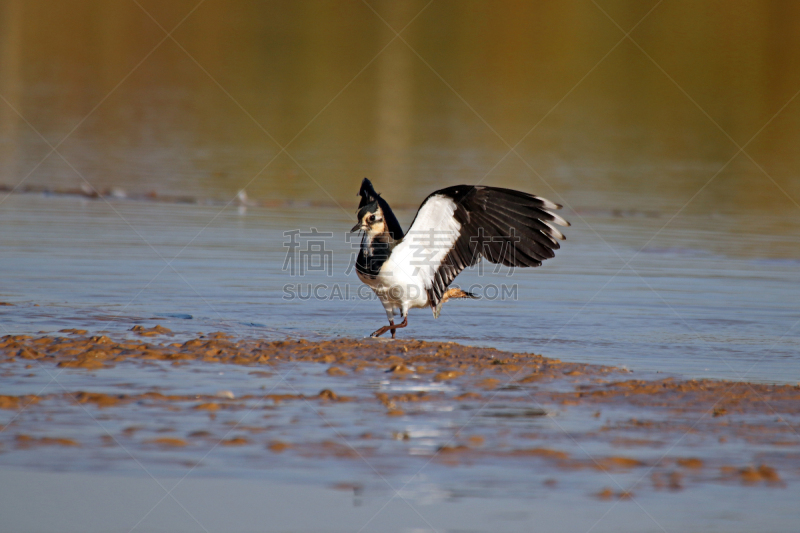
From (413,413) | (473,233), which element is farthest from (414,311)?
(413,413)

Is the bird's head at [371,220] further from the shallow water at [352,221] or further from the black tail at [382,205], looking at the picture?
the shallow water at [352,221]

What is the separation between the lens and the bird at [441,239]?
782 cm

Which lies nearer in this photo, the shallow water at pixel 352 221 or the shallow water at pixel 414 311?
the shallow water at pixel 352 221

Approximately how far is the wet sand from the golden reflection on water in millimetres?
7910

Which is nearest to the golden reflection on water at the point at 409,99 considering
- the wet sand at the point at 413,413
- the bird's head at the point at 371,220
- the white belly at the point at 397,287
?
the white belly at the point at 397,287

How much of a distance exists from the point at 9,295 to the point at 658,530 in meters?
6.23

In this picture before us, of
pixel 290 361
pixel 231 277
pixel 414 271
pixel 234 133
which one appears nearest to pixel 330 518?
pixel 290 361

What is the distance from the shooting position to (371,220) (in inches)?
309

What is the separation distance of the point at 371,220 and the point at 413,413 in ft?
7.54

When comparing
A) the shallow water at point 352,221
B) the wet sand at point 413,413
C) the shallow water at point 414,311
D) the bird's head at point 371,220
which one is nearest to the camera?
the shallow water at point 352,221

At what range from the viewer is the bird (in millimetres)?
7824

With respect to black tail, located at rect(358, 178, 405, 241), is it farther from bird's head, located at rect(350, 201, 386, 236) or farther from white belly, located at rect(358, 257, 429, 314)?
white belly, located at rect(358, 257, 429, 314)

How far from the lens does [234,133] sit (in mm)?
22312

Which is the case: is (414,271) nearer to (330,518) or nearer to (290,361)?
(290,361)
